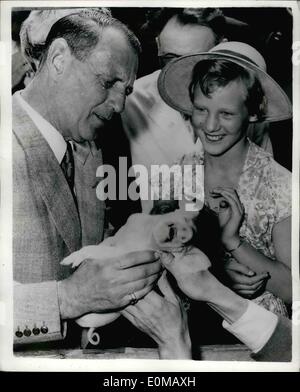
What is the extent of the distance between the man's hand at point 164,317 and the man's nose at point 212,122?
498mm

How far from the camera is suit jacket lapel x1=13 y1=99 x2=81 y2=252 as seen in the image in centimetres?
208

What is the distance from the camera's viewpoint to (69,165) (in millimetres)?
2121

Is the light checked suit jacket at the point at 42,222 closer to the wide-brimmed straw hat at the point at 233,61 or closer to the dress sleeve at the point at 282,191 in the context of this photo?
the wide-brimmed straw hat at the point at 233,61

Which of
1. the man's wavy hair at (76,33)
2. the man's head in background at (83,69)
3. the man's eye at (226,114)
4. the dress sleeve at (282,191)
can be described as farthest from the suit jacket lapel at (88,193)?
the dress sleeve at (282,191)

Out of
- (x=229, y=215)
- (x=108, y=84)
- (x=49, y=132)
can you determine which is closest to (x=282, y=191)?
(x=229, y=215)

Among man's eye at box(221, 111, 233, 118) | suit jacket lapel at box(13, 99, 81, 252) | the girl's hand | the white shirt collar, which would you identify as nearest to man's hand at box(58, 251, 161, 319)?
suit jacket lapel at box(13, 99, 81, 252)

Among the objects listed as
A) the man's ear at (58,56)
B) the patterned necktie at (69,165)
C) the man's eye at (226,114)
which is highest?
the man's ear at (58,56)

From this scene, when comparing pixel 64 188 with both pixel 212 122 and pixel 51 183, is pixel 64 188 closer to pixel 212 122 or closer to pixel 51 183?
pixel 51 183

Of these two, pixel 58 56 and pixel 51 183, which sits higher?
pixel 58 56

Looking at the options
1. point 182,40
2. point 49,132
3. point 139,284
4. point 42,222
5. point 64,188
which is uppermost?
point 182,40

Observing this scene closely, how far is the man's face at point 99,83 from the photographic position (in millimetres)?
2090

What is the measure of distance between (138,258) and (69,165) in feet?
1.24

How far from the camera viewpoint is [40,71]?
2105 millimetres
